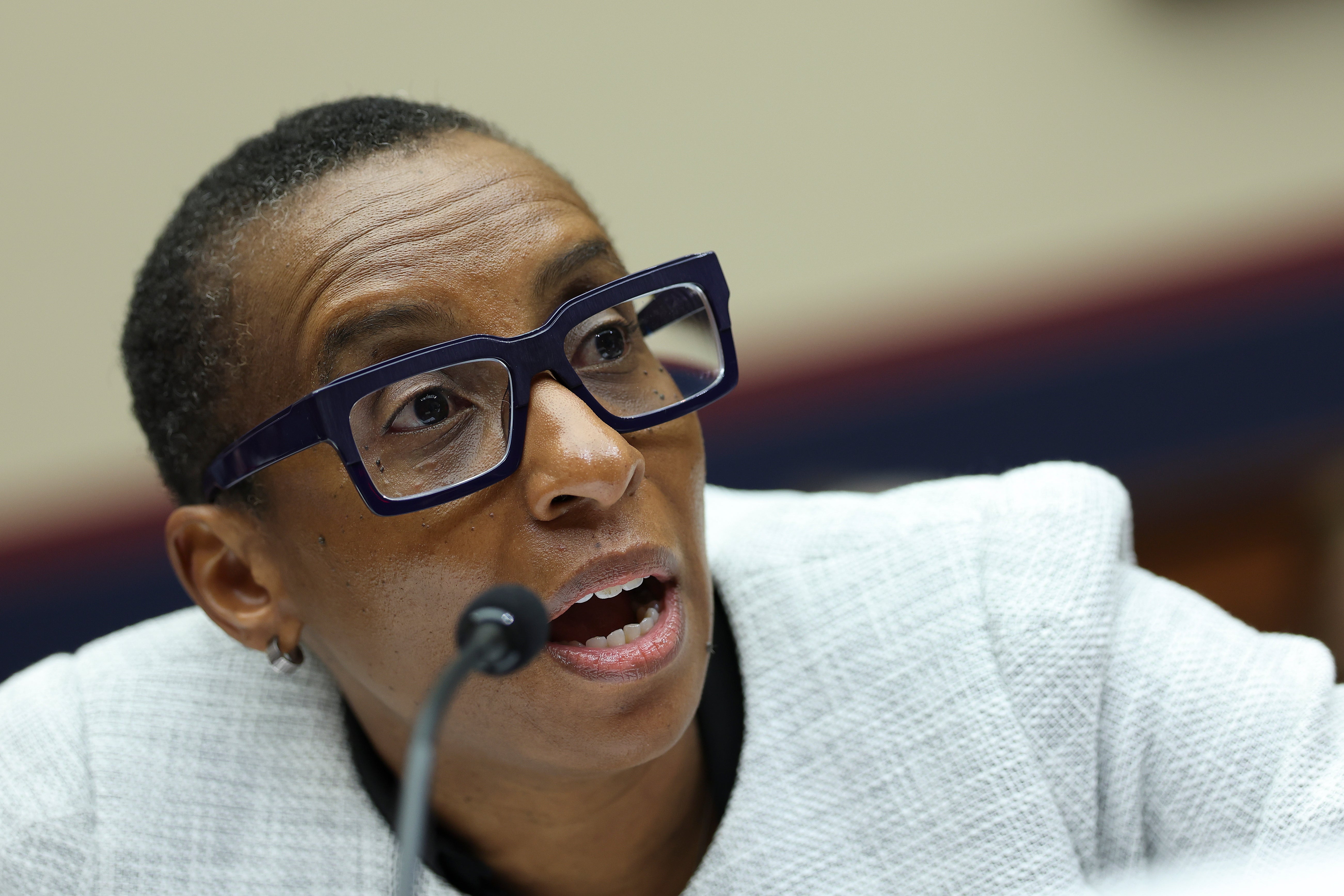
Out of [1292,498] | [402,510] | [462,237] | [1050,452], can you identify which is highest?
[462,237]

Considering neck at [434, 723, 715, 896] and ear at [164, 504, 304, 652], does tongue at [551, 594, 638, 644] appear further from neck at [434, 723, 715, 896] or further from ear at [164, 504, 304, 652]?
ear at [164, 504, 304, 652]

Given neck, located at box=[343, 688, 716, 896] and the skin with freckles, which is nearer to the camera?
the skin with freckles

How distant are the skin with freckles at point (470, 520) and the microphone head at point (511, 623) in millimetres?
237

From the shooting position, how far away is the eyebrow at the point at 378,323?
2.80 feet

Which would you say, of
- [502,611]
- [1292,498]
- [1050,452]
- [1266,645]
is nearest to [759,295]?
[1050,452]

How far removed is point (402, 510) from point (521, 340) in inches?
5.7

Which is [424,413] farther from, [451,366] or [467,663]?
[467,663]

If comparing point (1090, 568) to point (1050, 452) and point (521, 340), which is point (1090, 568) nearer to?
point (521, 340)

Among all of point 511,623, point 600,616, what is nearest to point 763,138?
point 600,616

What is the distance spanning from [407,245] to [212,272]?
194 millimetres

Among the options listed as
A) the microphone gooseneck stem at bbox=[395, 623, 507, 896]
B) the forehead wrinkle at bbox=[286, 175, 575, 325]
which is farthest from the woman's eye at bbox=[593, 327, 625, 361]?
the microphone gooseneck stem at bbox=[395, 623, 507, 896]

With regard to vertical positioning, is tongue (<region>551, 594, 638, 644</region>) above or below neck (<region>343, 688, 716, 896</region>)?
above

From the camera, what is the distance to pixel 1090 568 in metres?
0.99

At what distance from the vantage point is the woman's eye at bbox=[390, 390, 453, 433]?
0.87 metres
